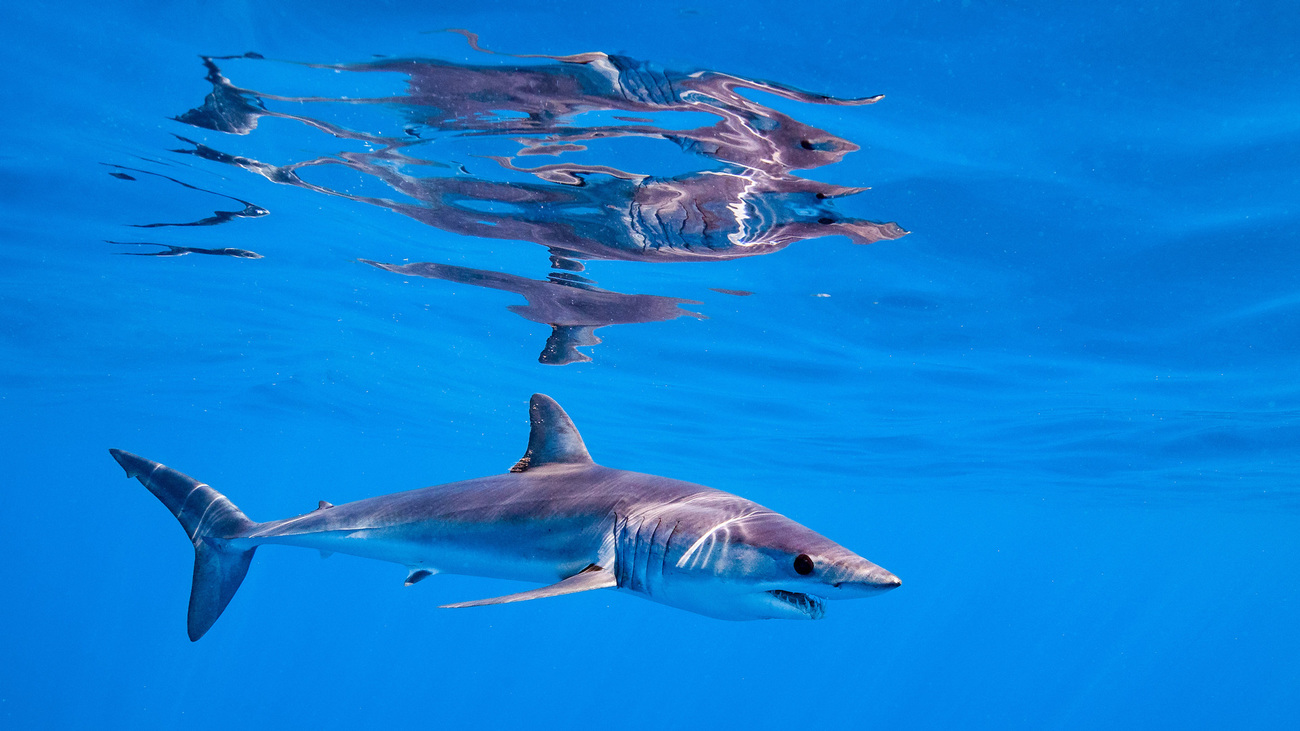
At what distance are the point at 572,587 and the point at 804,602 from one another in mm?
1303

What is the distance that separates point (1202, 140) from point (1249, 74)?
3.90ft

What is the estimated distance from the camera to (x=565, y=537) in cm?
510

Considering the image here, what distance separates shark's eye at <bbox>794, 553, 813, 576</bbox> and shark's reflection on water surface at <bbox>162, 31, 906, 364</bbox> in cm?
547

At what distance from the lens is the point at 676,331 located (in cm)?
1712

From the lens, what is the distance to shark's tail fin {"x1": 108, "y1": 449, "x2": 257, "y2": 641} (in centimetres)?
743

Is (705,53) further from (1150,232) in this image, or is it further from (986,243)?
(1150,232)

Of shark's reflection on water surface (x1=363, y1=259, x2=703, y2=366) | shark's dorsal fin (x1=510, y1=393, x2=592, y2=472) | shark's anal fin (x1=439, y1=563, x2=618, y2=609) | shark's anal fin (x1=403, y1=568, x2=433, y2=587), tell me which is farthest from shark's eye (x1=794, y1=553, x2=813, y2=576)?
shark's reflection on water surface (x1=363, y1=259, x2=703, y2=366)

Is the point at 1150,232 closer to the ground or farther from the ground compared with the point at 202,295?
farther from the ground

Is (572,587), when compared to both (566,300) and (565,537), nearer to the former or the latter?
(565,537)

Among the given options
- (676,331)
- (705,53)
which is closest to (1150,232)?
(705,53)

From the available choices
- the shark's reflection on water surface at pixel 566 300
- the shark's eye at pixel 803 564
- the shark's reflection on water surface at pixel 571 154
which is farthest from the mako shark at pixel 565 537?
the shark's reflection on water surface at pixel 566 300

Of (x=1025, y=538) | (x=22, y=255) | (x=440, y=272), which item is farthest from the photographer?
(x=1025, y=538)

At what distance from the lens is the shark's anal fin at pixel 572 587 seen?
3.82 m

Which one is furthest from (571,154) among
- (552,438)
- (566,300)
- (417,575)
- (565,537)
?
(566,300)
